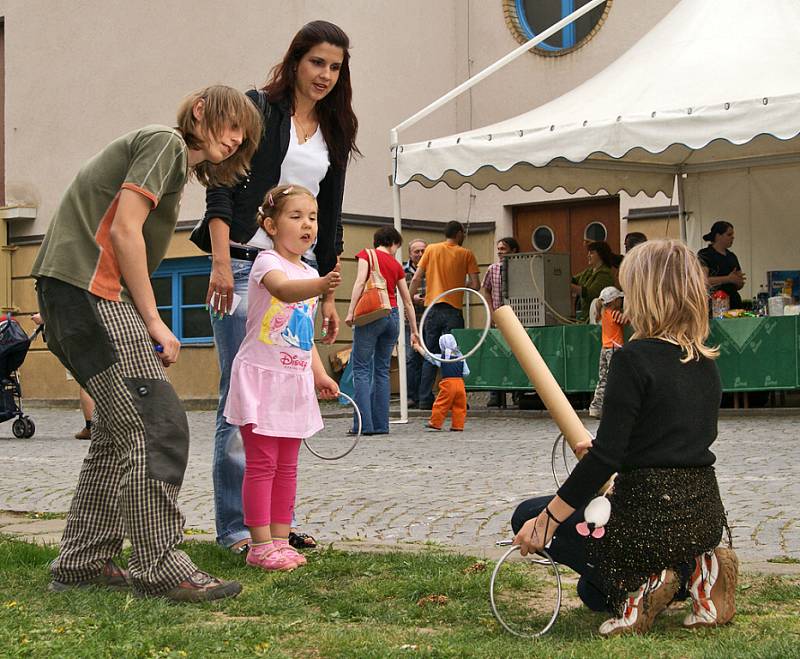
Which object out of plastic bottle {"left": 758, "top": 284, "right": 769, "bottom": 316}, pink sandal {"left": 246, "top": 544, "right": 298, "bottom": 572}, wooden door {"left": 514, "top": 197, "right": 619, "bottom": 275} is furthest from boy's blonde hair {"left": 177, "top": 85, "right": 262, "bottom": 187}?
wooden door {"left": 514, "top": 197, "right": 619, "bottom": 275}

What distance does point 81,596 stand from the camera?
410cm

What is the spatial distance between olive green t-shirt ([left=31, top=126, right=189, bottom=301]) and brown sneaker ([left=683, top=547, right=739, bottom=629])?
199cm

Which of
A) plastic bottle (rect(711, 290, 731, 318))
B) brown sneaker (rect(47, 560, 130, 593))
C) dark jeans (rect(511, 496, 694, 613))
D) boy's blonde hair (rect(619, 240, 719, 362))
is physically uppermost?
plastic bottle (rect(711, 290, 731, 318))

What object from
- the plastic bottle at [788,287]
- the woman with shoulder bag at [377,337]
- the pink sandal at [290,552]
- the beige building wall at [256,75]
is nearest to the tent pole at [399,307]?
the woman with shoulder bag at [377,337]

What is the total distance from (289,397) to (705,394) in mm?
1693

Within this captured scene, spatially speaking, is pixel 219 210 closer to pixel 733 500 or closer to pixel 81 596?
pixel 81 596

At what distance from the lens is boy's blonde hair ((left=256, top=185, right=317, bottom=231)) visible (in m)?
4.81

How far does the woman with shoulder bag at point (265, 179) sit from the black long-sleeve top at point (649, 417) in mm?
1816

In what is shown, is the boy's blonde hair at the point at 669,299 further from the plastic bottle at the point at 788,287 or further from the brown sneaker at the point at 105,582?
the plastic bottle at the point at 788,287

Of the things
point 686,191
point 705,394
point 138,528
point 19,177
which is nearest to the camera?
point 705,394

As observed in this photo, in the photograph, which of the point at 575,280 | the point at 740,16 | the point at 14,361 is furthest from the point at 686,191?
the point at 14,361

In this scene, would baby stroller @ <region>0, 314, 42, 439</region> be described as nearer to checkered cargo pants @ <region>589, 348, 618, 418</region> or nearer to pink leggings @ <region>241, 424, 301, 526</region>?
checkered cargo pants @ <region>589, 348, 618, 418</region>

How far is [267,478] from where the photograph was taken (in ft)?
15.6

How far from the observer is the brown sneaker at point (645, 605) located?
139 inches
